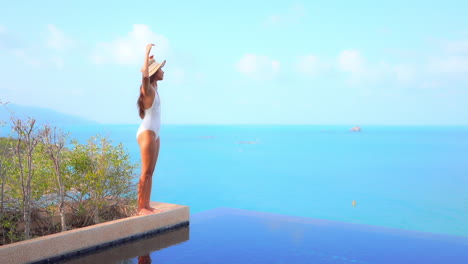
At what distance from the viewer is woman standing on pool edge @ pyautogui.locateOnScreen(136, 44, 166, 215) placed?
4.93 metres

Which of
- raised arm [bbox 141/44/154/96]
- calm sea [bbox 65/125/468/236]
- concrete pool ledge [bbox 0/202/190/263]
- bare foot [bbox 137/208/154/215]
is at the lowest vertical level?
calm sea [bbox 65/125/468/236]

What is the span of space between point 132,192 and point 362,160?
19.2 m

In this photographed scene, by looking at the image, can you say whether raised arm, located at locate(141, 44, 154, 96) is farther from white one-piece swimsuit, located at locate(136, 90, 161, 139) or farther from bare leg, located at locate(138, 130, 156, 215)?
bare leg, located at locate(138, 130, 156, 215)

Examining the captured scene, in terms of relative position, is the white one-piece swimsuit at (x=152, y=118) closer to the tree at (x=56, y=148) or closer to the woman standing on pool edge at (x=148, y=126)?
the woman standing on pool edge at (x=148, y=126)

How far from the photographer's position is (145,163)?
16.3 feet

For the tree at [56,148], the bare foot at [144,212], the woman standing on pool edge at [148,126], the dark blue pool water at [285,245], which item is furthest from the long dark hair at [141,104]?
the dark blue pool water at [285,245]

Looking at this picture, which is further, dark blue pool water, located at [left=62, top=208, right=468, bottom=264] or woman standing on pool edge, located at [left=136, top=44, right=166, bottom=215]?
woman standing on pool edge, located at [left=136, top=44, right=166, bottom=215]

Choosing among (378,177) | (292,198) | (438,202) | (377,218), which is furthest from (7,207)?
(378,177)

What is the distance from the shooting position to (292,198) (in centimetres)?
1290

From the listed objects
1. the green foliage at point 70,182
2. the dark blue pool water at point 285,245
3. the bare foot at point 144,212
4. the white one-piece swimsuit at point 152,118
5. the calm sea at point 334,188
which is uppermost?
the white one-piece swimsuit at point 152,118

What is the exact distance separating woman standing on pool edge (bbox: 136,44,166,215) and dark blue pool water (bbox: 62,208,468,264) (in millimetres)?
526

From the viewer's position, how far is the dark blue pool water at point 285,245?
4.31 meters

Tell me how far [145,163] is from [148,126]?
413mm

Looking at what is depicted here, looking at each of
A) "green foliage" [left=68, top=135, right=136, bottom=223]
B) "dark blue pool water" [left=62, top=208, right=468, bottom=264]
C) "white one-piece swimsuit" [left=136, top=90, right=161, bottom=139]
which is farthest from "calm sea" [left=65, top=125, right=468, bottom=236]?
"dark blue pool water" [left=62, top=208, right=468, bottom=264]
